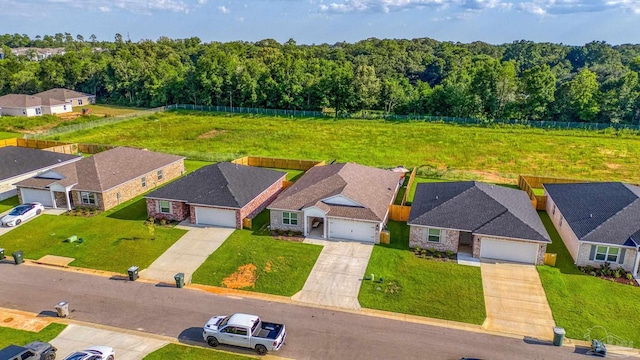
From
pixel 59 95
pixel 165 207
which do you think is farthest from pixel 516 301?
pixel 59 95

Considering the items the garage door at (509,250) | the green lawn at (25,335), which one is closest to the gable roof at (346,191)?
the garage door at (509,250)

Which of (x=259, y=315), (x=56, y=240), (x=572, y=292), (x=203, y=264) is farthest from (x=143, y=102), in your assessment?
(x=572, y=292)

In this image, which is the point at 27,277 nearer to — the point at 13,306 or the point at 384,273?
the point at 13,306

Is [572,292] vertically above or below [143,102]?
below

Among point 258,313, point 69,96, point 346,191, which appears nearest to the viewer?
point 258,313

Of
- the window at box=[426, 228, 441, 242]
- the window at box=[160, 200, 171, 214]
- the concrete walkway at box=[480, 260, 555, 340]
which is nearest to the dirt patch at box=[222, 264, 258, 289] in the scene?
the window at box=[160, 200, 171, 214]

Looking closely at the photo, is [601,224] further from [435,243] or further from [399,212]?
[399,212]
